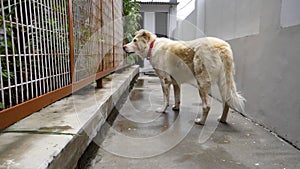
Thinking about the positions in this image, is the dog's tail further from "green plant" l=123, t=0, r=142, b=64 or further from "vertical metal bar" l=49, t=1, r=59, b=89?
"green plant" l=123, t=0, r=142, b=64

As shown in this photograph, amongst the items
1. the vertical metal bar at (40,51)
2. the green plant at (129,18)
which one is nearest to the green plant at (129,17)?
the green plant at (129,18)

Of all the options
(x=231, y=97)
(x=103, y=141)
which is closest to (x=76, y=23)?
(x=103, y=141)

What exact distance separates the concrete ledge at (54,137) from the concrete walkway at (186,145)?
0.70 feet

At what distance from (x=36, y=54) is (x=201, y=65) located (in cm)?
166

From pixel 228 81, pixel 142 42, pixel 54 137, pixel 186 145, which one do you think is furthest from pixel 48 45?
pixel 228 81

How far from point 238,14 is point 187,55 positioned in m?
1.25

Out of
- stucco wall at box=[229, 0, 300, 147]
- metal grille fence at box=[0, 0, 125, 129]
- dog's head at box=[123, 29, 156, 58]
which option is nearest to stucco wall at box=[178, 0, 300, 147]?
stucco wall at box=[229, 0, 300, 147]

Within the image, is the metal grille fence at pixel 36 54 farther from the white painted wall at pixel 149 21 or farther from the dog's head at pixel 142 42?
the white painted wall at pixel 149 21

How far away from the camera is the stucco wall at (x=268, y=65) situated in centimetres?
189

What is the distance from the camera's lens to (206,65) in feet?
7.91

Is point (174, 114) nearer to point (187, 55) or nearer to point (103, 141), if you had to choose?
point (187, 55)

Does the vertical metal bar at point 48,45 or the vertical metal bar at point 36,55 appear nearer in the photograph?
the vertical metal bar at point 36,55

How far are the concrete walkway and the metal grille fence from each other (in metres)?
0.59

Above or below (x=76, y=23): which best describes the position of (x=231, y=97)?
below
